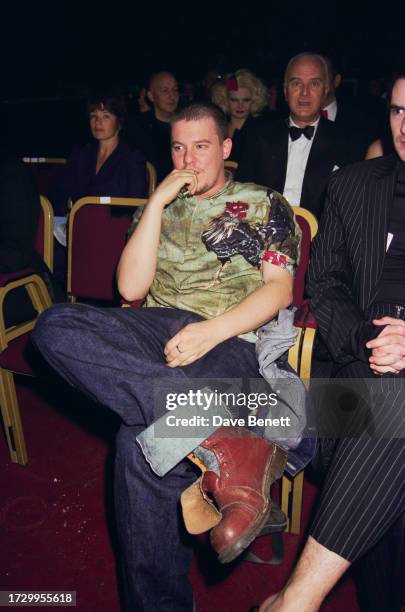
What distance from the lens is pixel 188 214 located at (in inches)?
77.5

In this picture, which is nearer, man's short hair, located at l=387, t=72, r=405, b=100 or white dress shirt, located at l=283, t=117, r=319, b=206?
man's short hair, located at l=387, t=72, r=405, b=100

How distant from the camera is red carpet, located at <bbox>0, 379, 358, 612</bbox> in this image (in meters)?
1.74

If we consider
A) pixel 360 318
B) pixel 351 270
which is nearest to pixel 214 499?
pixel 360 318

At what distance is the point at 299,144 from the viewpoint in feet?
10.8

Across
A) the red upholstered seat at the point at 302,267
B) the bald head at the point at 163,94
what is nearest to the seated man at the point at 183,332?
the red upholstered seat at the point at 302,267

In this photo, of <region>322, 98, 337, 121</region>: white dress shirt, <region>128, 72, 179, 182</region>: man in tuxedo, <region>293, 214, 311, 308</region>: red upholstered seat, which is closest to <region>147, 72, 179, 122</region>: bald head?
<region>128, 72, 179, 182</region>: man in tuxedo

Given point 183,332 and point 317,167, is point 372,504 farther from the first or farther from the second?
point 317,167

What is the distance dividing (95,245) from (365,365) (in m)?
1.46

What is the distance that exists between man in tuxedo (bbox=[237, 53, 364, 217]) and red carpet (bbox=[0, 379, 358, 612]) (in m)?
1.83

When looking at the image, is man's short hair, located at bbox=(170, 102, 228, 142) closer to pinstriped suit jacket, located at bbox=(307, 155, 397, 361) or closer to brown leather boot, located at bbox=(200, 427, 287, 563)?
pinstriped suit jacket, located at bbox=(307, 155, 397, 361)

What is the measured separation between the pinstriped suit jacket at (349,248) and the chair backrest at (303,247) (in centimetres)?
15

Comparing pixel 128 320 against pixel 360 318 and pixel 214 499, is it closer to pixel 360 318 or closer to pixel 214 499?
pixel 214 499

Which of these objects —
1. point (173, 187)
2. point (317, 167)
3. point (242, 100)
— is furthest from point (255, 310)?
point (242, 100)

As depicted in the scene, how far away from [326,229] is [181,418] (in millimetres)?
987
